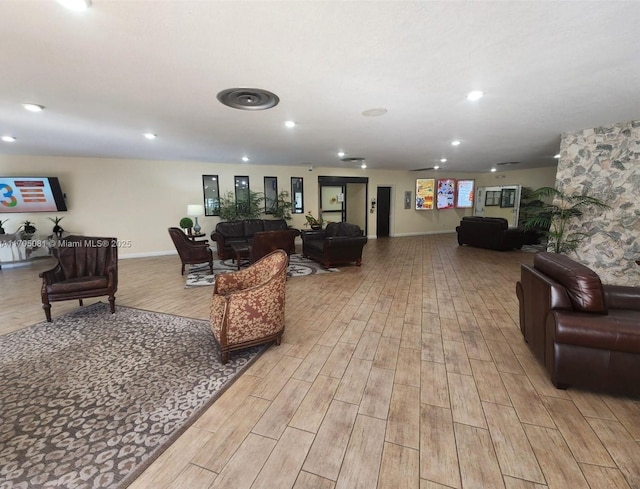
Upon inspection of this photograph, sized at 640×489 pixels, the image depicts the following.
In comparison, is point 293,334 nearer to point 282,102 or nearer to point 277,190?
point 282,102

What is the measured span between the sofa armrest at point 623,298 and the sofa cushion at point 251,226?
6.49 meters

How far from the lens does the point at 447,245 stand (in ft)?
28.0

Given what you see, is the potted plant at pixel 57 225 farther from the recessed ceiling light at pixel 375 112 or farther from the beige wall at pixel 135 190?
the recessed ceiling light at pixel 375 112

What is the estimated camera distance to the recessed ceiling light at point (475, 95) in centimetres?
272

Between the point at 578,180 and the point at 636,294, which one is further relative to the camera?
the point at 578,180

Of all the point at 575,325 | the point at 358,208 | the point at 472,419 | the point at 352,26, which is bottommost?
the point at 472,419

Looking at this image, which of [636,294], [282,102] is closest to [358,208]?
[282,102]

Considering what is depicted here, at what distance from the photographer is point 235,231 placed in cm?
711

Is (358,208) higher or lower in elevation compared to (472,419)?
higher

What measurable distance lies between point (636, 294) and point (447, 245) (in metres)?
Answer: 6.43

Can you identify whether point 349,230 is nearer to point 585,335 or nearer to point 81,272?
point 585,335

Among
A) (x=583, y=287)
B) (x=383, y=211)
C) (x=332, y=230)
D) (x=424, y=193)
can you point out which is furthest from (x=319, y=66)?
(x=424, y=193)

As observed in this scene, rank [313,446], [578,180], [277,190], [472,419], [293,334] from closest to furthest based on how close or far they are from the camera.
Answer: [313,446], [472,419], [293,334], [578,180], [277,190]

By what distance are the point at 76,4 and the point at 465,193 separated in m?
12.2
